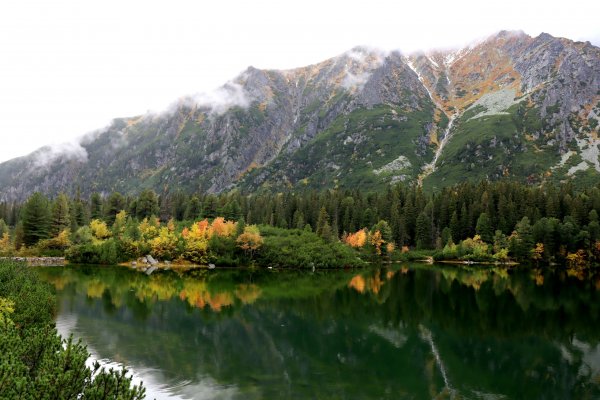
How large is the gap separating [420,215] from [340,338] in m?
119

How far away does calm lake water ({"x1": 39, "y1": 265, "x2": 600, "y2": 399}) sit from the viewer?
26.4 meters

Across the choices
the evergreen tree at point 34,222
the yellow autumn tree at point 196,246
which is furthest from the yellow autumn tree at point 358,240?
the evergreen tree at point 34,222

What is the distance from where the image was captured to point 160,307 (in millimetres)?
49906

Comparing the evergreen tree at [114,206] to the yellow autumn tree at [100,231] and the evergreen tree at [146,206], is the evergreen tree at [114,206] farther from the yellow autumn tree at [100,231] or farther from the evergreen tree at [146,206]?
the yellow autumn tree at [100,231]

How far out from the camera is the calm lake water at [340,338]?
2639 centimetres

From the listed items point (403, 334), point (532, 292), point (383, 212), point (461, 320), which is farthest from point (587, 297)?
point (383, 212)

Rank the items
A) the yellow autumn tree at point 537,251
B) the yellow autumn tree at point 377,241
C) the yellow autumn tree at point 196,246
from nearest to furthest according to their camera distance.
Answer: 1. the yellow autumn tree at point 196,246
2. the yellow autumn tree at point 537,251
3. the yellow autumn tree at point 377,241

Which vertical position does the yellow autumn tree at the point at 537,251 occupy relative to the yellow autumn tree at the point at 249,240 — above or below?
below

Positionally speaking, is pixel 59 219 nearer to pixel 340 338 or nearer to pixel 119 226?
pixel 119 226

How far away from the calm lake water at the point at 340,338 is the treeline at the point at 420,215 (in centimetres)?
5671

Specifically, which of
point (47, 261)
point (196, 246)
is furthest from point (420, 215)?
point (47, 261)

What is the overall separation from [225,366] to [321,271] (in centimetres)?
7406

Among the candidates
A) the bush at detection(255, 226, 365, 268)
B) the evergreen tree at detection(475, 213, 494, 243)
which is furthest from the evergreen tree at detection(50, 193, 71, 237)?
the evergreen tree at detection(475, 213, 494, 243)

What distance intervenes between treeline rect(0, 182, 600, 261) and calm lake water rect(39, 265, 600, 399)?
56709 millimetres
